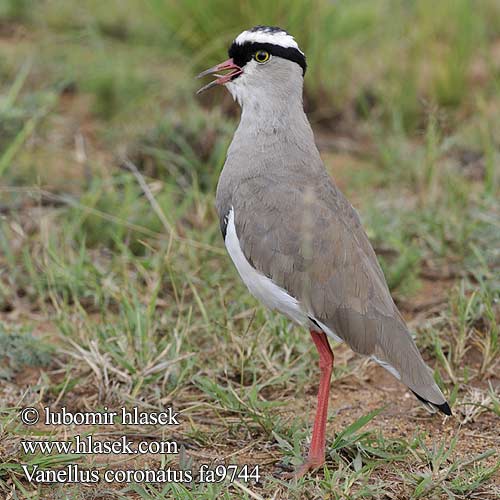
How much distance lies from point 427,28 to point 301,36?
0.99 meters

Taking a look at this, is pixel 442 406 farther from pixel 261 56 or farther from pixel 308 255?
pixel 261 56

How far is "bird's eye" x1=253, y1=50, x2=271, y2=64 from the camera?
3900 mm

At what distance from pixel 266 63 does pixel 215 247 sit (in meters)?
1.33

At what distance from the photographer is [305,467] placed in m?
3.36

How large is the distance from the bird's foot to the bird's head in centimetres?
142

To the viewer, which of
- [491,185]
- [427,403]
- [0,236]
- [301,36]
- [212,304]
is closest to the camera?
[427,403]

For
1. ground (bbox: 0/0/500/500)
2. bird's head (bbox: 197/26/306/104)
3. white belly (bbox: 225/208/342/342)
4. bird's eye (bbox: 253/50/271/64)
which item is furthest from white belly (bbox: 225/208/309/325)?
bird's eye (bbox: 253/50/271/64)

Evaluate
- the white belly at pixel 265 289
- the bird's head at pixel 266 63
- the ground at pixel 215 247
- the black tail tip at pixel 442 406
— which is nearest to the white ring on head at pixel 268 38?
the bird's head at pixel 266 63

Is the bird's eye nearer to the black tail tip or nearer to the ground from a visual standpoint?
the ground

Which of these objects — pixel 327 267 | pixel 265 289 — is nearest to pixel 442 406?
pixel 327 267

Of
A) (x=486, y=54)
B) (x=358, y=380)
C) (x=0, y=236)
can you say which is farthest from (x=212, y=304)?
(x=486, y=54)

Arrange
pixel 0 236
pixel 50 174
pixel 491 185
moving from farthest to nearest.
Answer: pixel 50 174 → pixel 491 185 → pixel 0 236

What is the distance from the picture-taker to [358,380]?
4.17 meters

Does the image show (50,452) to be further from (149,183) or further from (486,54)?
(486,54)
